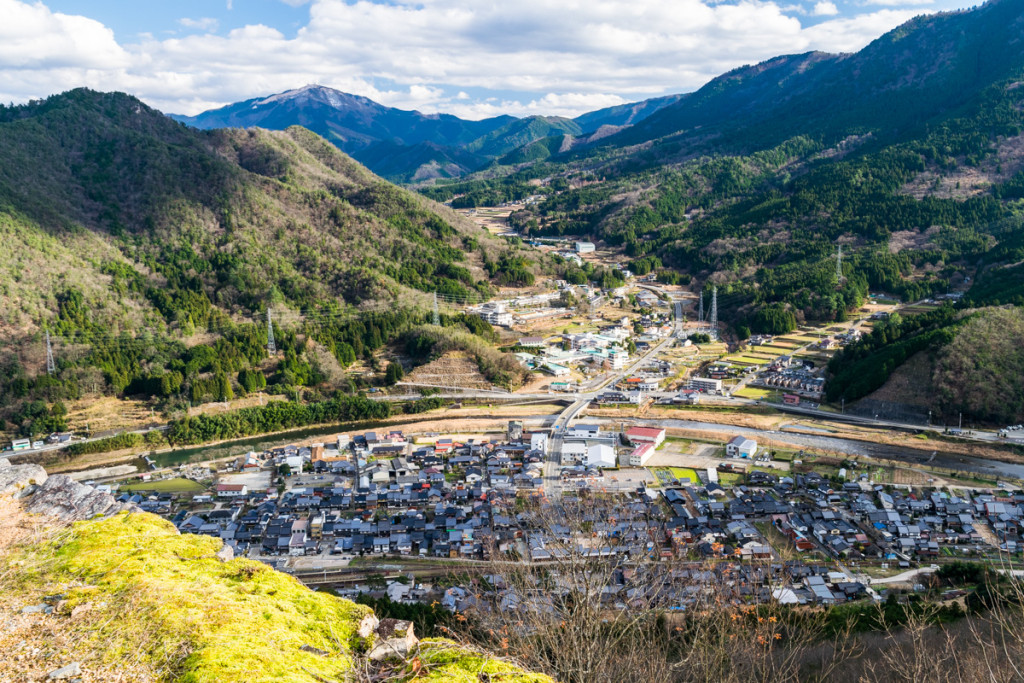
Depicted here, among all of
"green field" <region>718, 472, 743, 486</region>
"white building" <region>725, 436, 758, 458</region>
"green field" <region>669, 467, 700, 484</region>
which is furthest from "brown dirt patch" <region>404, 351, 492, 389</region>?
"green field" <region>718, 472, 743, 486</region>

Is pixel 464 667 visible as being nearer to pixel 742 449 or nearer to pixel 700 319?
pixel 742 449

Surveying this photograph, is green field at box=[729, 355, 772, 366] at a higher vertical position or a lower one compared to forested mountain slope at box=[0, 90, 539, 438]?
lower

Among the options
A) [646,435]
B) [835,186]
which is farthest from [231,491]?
[835,186]

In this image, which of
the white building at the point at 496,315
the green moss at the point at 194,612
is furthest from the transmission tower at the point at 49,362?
the green moss at the point at 194,612

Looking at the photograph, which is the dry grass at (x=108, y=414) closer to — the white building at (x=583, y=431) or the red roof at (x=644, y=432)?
the white building at (x=583, y=431)

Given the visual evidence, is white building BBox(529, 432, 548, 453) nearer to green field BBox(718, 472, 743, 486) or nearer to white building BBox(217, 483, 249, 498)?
green field BBox(718, 472, 743, 486)

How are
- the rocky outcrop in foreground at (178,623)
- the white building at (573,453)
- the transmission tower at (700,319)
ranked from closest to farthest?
the rocky outcrop in foreground at (178,623)
the white building at (573,453)
the transmission tower at (700,319)
